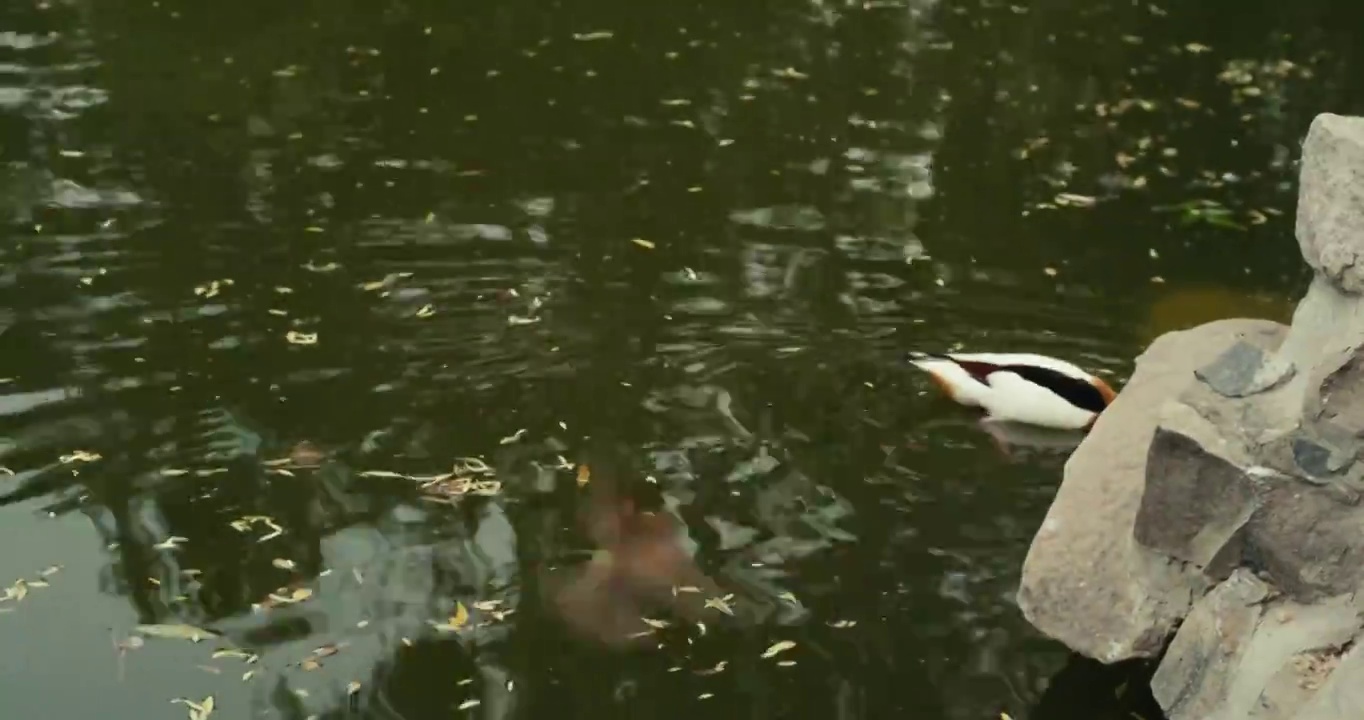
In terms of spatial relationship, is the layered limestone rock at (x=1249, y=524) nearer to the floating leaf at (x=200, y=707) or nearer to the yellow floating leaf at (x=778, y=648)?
the yellow floating leaf at (x=778, y=648)

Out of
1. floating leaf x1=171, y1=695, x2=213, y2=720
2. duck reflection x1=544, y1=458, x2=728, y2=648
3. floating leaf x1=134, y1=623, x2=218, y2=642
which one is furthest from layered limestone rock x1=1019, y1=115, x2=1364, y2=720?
floating leaf x1=134, y1=623, x2=218, y2=642

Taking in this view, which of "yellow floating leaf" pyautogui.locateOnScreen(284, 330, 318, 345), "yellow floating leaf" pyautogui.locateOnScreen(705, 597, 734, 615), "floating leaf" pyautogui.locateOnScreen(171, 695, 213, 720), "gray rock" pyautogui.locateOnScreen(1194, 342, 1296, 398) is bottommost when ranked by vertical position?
"yellow floating leaf" pyautogui.locateOnScreen(705, 597, 734, 615)

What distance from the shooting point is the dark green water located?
17.2 ft

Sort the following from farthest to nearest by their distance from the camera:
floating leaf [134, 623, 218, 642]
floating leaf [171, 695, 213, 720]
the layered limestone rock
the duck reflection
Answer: the duck reflection, floating leaf [134, 623, 218, 642], floating leaf [171, 695, 213, 720], the layered limestone rock

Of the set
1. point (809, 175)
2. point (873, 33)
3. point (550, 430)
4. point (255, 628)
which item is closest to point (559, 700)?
point (255, 628)

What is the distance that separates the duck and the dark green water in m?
0.15

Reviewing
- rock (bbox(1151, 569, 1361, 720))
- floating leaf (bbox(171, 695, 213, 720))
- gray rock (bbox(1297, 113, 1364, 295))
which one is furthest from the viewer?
floating leaf (bbox(171, 695, 213, 720))

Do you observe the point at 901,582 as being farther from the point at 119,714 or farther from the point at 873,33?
the point at 873,33

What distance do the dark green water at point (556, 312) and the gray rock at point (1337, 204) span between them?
1543mm

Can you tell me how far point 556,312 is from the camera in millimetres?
7309

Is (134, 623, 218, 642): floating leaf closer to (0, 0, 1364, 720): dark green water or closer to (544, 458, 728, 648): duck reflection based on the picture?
(0, 0, 1364, 720): dark green water

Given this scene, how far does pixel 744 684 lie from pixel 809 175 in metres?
4.55

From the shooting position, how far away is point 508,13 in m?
12.1

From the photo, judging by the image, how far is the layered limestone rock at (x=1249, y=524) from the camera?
4543 millimetres
